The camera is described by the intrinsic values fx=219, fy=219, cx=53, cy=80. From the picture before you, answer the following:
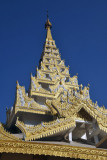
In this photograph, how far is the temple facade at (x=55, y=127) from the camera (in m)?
6.36

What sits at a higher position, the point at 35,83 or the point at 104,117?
the point at 35,83

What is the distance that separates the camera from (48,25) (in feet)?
88.9

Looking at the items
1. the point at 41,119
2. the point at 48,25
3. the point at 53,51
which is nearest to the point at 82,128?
the point at 41,119

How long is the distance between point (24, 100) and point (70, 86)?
541cm

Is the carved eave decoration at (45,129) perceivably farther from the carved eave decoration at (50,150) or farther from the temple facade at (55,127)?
the carved eave decoration at (50,150)

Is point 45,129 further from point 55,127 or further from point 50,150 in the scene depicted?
point 50,150

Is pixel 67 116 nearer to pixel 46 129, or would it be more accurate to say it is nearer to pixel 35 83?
pixel 46 129

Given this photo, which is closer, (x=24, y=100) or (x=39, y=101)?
(x=24, y=100)

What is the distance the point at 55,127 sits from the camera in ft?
26.3

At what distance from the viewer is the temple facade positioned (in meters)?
6.36

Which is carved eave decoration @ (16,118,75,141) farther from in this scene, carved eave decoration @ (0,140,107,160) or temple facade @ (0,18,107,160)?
carved eave decoration @ (0,140,107,160)

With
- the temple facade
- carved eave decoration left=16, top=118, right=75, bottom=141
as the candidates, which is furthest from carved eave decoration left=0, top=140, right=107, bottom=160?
carved eave decoration left=16, top=118, right=75, bottom=141

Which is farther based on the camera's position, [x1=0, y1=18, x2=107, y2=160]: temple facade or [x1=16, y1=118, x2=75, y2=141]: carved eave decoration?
[x1=16, y1=118, x2=75, y2=141]: carved eave decoration

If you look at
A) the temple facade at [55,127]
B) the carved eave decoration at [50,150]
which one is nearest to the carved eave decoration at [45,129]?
the temple facade at [55,127]
